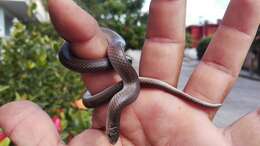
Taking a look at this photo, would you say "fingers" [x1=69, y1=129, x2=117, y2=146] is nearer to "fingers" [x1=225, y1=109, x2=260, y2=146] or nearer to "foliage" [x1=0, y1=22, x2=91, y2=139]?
"fingers" [x1=225, y1=109, x2=260, y2=146]

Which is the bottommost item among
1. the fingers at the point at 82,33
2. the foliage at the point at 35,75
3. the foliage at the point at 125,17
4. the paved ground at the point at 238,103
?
the foliage at the point at 125,17

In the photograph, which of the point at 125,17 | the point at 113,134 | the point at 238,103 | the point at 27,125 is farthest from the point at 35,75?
the point at 125,17

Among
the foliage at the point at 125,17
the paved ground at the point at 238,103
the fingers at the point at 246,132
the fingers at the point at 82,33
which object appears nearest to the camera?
the fingers at the point at 82,33

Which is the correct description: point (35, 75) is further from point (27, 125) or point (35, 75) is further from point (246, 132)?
point (246, 132)

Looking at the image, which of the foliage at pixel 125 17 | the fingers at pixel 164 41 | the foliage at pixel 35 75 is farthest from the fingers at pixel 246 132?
the foliage at pixel 125 17

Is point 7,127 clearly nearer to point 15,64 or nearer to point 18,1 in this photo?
point 15,64

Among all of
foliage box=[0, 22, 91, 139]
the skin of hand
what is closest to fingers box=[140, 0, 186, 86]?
the skin of hand

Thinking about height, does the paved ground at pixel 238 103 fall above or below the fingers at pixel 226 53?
below

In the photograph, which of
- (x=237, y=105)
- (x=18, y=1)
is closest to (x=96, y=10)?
(x=18, y=1)

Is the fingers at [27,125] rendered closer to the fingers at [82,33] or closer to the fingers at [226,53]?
the fingers at [82,33]
